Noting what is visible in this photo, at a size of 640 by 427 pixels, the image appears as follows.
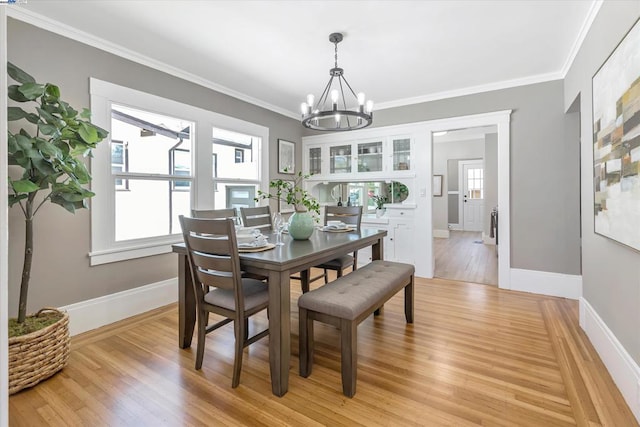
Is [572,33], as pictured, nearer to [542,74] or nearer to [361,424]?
[542,74]

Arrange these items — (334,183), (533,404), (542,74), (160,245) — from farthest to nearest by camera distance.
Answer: (334,183), (542,74), (160,245), (533,404)

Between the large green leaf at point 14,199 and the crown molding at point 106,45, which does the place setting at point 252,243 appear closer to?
the large green leaf at point 14,199

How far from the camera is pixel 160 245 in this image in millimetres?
3246

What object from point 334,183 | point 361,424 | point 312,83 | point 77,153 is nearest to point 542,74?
point 312,83

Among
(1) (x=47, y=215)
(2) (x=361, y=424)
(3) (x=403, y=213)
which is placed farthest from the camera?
(3) (x=403, y=213)

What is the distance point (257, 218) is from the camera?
3.31 metres

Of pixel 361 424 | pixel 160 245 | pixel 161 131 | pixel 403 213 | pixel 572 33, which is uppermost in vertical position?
pixel 572 33

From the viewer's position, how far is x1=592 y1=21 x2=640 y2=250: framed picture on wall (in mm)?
1564

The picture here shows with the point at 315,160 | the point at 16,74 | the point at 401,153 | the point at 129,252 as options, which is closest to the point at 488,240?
the point at 401,153

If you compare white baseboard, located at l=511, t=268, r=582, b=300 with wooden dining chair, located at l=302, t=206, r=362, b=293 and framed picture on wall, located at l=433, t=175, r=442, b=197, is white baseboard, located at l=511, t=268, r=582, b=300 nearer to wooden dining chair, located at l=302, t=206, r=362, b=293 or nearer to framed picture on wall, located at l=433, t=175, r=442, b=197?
wooden dining chair, located at l=302, t=206, r=362, b=293

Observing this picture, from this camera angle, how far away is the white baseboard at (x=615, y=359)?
1.62 metres

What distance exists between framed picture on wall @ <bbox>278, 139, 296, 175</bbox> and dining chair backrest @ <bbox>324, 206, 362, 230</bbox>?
5.10 ft

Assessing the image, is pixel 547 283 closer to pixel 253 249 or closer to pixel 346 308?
A: pixel 346 308

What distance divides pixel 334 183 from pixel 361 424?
169 inches
